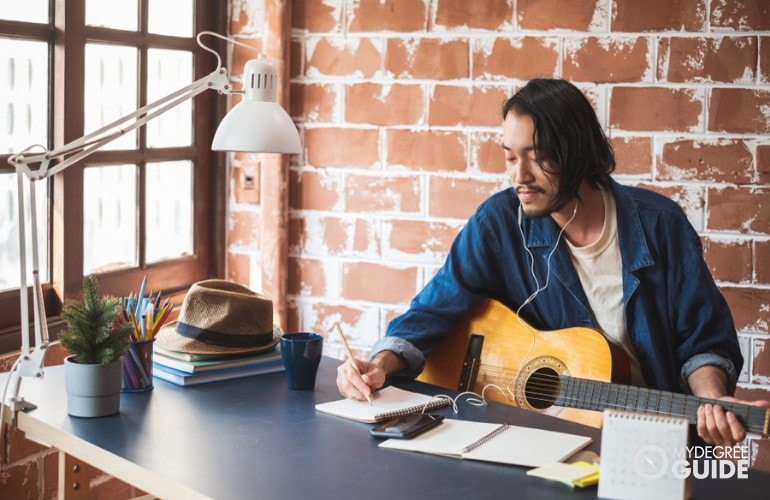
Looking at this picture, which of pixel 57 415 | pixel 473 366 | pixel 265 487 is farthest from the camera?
pixel 473 366

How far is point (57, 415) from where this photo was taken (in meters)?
1.75

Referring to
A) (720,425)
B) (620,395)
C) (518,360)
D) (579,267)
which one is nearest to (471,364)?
(518,360)

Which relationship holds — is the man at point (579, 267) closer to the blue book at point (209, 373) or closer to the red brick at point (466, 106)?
the blue book at point (209, 373)

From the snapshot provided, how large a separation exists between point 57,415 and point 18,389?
10 cm

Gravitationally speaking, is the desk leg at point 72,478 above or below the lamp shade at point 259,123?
below

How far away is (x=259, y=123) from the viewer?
1.96 metres

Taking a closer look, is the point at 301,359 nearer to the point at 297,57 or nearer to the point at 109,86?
the point at 109,86

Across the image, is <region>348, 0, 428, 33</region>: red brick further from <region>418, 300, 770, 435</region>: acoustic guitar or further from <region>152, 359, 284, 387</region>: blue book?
<region>152, 359, 284, 387</region>: blue book

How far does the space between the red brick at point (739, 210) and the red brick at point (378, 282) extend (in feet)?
2.98

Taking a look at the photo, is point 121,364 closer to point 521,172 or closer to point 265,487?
point 265,487

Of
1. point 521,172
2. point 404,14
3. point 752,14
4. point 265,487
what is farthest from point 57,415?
point 752,14

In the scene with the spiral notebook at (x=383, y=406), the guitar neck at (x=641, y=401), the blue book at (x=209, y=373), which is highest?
the guitar neck at (x=641, y=401)

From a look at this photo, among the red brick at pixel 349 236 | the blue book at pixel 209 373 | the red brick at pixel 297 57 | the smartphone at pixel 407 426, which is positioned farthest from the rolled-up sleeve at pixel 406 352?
the red brick at pixel 297 57

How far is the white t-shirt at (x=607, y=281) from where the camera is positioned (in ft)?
7.22
